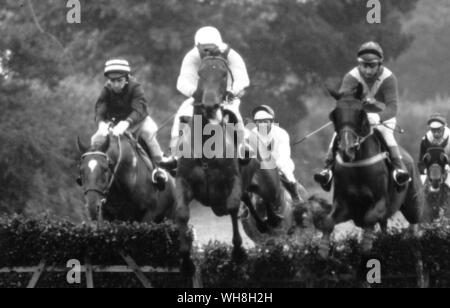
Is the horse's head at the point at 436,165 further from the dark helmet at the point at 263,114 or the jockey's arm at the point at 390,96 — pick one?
the jockey's arm at the point at 390,96

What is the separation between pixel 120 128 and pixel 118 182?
25.5 inches

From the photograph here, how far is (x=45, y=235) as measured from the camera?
1404cm

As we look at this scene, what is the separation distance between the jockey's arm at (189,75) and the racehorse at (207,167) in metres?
0.33

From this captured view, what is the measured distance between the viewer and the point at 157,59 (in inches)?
1299

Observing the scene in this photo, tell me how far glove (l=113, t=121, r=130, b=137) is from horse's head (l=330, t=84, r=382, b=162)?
8.92 ft

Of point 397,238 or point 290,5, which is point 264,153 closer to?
point 397,238

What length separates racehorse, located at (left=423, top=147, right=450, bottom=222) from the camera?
62.9 ft

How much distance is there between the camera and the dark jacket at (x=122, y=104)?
15594 mm

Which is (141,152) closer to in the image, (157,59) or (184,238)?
(184,238)

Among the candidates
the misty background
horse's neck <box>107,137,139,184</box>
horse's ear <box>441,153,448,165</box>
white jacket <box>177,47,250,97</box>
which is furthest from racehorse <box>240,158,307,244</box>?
the misty background

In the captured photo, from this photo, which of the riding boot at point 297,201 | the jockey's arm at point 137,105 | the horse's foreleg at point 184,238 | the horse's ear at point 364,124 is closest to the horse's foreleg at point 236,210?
the horse's foreleg at point 184,238

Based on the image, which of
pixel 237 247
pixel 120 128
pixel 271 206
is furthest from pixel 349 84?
pixel 120 128
